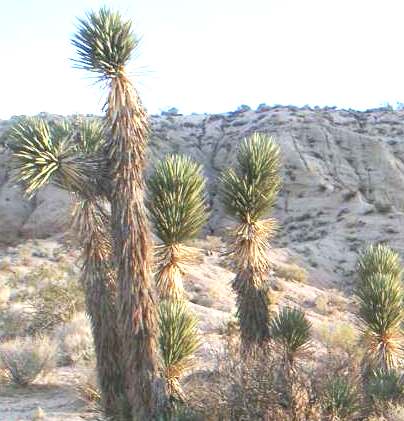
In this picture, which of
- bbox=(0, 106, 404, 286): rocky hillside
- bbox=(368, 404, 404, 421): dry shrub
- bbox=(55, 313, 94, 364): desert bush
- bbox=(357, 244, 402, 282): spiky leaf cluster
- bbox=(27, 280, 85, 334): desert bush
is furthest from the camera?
bbox=(0, 106, 404, 286): rocky hillside

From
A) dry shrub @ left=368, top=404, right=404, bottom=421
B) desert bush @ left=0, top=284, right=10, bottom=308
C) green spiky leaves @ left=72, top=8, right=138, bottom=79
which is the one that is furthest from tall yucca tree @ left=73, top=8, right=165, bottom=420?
desert bush @ left=0, top=284, right=10, bottom=308

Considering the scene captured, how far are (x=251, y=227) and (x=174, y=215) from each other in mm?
1489

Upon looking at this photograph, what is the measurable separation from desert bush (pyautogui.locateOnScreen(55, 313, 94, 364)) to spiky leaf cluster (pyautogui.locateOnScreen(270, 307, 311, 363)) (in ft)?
14.4

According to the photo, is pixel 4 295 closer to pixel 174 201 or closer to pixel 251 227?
pixel 251 227

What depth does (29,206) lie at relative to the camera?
3375 cm

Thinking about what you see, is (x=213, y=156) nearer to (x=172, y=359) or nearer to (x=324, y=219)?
(x=324, y=219)

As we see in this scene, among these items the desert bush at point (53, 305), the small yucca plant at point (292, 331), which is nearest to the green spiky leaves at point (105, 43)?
the small yucca plant at point (292, 331)

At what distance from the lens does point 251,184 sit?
30.1 ft

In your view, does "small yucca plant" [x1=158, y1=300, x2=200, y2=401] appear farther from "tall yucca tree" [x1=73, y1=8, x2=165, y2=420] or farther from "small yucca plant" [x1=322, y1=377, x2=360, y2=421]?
"small yucca plant" [x1=322, y1=377, x2=360, y2=421]

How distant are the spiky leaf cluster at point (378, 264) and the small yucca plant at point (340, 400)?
3.79 metres

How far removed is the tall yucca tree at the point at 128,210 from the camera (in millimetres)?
7488

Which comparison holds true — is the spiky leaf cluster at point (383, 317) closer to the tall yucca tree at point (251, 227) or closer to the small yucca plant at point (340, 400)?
the tall yucca tree at point (251, 227)

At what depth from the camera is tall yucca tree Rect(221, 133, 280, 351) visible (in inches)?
359

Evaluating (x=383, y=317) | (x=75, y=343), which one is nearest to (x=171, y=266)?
(x=383, y=317)
